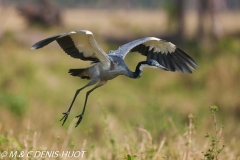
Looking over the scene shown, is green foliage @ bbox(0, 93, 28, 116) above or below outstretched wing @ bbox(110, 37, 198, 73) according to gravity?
below

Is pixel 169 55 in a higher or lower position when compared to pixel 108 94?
higher

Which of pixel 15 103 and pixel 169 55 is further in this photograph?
pixel 15 103

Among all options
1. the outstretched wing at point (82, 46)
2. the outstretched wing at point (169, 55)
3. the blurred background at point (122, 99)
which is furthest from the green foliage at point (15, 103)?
the outstretched wing at point (82, 46)

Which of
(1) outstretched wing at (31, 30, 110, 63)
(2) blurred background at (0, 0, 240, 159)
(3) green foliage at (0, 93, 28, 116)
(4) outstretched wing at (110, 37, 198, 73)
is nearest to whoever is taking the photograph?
(1) outstretched wing at (31, 30, 110, 63)

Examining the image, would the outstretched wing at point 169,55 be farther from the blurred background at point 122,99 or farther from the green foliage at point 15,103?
the green foliage at point 15,103

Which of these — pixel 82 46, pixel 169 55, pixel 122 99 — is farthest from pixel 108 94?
pixel 82 46

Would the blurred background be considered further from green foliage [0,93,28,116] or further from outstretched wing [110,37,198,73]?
outstretched wing [110,37,198,73]

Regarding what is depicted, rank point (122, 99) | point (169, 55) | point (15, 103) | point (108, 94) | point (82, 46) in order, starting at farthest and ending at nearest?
point (108, 94)
point (122, 99)
point (15, 103)
point (169, 55)
point (82, 46)

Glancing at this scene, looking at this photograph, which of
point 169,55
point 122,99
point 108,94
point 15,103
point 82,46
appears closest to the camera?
point 82,46

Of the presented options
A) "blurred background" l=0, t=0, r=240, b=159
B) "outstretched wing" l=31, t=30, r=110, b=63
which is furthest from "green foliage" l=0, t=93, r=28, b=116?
"outstretched wing" l=31, t=30, r=110, b=63

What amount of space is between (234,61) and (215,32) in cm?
901

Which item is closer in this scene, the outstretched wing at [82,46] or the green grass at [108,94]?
Result: the outstretched wing at [82,46]

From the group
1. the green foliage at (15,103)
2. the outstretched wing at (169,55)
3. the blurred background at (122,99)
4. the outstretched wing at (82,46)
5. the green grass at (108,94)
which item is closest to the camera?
the outstretched wing at (82,46)

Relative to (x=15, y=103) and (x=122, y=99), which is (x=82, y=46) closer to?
(x=15, y=103)
